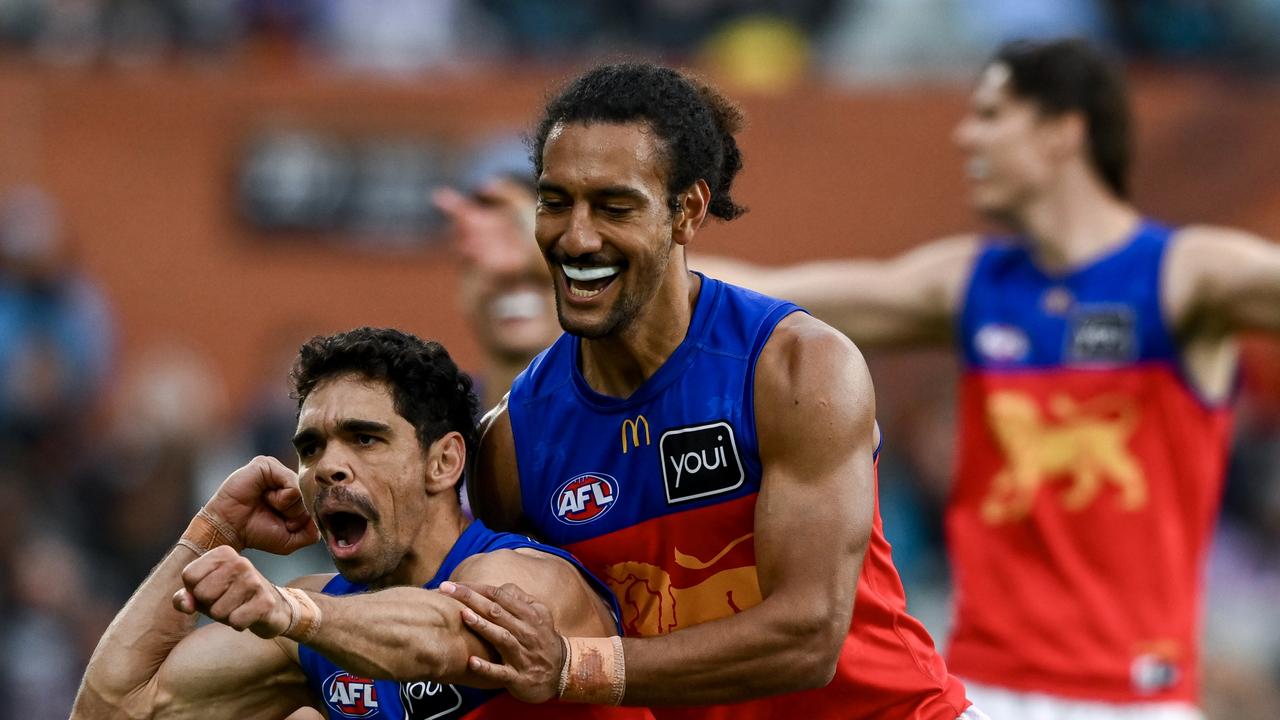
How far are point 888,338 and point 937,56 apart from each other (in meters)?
5.19

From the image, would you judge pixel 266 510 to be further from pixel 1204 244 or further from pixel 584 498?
pixel 1204 244

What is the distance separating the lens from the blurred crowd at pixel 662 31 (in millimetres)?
11344

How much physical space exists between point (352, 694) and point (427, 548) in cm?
40

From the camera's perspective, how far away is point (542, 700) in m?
4.08

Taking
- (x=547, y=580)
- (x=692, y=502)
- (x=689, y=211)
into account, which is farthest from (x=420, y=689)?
(x=689, y=211)

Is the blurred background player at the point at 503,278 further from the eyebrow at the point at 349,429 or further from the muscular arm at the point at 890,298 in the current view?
the eyebrow at the point at 349,429

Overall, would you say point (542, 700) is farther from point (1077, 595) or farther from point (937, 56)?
point (937, 56)

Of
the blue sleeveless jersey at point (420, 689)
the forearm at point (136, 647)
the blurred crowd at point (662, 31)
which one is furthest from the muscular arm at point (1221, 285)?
the blurred crowd at point (662, 31)

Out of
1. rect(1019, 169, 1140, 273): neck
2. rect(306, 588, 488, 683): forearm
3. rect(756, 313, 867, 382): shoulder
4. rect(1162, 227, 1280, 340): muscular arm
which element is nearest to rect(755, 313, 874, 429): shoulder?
rect(756, 313, 867, 382): shoulder

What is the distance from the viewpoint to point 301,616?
3717 mm

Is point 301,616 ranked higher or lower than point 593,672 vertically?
higher

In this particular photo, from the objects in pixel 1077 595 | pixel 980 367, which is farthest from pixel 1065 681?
pixel 980 367

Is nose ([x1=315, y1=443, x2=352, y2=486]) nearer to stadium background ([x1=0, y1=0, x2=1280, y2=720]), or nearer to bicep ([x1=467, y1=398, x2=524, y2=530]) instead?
bicep ([x1=467, y1=398, x2=524, y2=530])

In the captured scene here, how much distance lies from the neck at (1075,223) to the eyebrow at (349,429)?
2.85m
